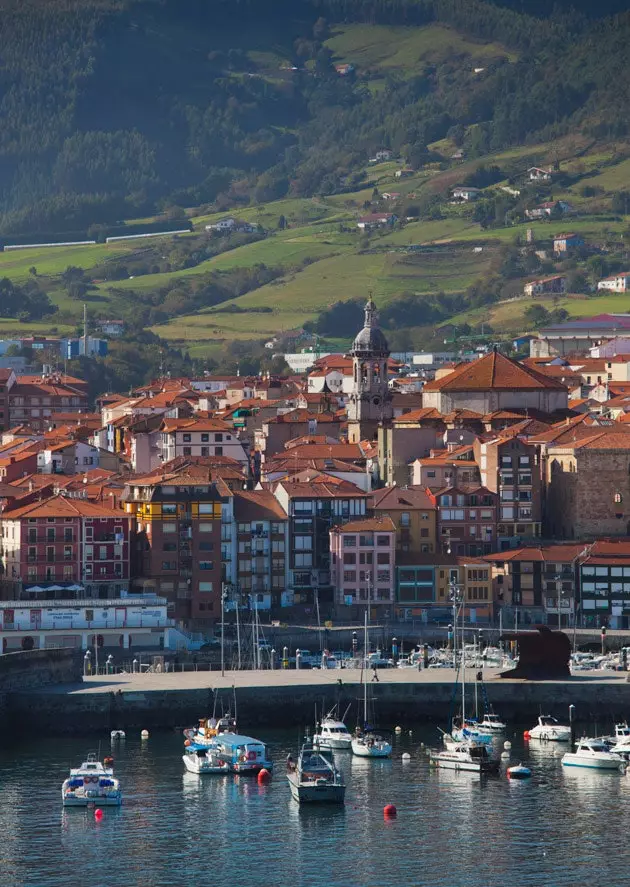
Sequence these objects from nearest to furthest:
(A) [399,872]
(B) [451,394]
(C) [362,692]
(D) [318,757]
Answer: (A) [399,872] → (D) [318,757] → (C) [362,692] → (B) [451,394]

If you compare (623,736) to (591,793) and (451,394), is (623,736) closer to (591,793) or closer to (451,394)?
(591,793)

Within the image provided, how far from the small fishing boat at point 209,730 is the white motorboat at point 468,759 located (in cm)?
661

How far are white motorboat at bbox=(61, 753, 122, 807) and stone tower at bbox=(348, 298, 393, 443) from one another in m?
68.8

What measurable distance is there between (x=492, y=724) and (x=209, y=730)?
10404 mm

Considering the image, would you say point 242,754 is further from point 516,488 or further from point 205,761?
point 516,488

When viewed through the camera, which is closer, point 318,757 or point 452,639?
point 318,757

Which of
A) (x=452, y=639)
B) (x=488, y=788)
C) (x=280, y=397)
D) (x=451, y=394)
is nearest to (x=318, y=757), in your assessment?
(x=488, y=788)

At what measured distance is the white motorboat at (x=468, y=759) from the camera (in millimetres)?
76312

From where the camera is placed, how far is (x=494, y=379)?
457 ft

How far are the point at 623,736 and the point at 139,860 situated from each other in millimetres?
20760

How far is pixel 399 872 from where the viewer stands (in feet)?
208

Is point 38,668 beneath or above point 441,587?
beneath

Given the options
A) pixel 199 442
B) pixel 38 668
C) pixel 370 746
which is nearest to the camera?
pixel 370 746

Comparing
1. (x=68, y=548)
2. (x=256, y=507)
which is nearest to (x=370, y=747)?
(x=68, y=548)
